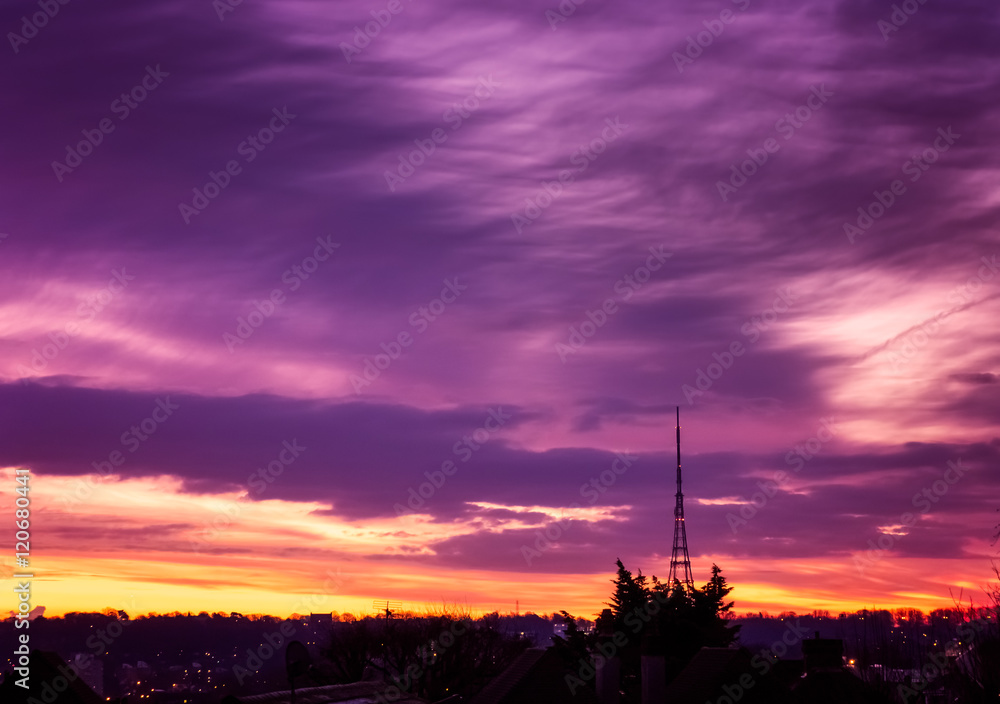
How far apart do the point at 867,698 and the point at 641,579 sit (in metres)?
71.6

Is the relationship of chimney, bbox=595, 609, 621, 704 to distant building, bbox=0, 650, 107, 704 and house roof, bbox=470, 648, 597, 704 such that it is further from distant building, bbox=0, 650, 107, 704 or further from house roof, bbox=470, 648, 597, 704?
distant building, bbox=0, 650, 107, 704

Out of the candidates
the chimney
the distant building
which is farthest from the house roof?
the distant building

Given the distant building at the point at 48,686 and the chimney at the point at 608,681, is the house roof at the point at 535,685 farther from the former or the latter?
the distant building at the point at 48,686

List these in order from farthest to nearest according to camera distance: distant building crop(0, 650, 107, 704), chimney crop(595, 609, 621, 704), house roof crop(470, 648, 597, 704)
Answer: chimney crop(595, 609, 621, 704), house roof crop(470, 648, 597, 704), distant building crop(0, 650, 107, 704)

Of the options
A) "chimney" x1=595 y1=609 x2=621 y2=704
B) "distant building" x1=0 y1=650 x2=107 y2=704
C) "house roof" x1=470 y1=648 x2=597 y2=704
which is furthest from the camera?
"chimney" x1=595 y1=609 x2=621 y2=704

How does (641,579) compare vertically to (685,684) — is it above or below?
above

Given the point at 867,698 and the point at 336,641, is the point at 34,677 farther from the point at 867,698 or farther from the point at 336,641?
the point at 336,641

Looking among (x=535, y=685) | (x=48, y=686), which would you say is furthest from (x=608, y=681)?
(x=48, y=686)

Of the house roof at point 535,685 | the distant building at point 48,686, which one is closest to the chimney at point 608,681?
the house roof at point 535,685

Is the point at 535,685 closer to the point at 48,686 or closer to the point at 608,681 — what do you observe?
the point at 608,681

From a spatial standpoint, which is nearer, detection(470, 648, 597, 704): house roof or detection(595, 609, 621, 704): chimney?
detection(470, 648, 597, 704): house roof

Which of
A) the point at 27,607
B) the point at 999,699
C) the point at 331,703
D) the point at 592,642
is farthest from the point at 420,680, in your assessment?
the point at 999,699

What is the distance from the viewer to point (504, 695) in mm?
57344

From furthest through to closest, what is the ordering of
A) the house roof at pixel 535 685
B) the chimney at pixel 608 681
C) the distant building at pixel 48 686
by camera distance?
the chimney at pixel 608 681 < the house roof at pixel 535 685 < the distant building at pixel 48 686
